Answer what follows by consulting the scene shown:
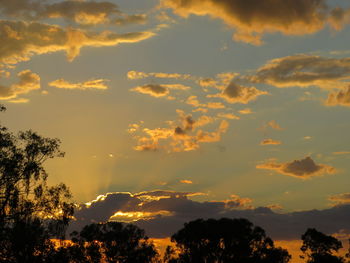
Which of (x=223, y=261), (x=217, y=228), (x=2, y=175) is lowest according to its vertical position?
(x=223, y=261)

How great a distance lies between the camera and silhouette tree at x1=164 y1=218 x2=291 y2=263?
343 ft

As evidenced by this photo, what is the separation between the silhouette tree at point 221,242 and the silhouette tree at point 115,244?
8.00m

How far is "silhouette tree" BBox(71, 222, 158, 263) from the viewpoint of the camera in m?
107

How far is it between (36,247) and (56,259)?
9642mm

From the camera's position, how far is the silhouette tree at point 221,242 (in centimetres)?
10456

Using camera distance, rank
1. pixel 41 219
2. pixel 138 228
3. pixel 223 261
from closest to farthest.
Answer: pixel 41 219
pixel 223 261
pixel 138 228

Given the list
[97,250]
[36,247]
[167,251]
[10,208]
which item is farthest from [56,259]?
[167,251]

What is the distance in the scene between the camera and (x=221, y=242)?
346 ft

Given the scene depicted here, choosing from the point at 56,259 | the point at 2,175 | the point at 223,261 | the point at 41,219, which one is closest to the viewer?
the point at 2,175

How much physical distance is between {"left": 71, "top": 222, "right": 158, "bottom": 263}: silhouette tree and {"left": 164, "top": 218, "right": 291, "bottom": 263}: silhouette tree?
26.3ft

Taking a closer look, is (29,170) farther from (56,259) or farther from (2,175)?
(56,259)

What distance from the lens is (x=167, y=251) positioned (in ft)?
378

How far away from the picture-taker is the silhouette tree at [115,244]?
107000 mm

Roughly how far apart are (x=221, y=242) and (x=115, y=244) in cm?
2518
